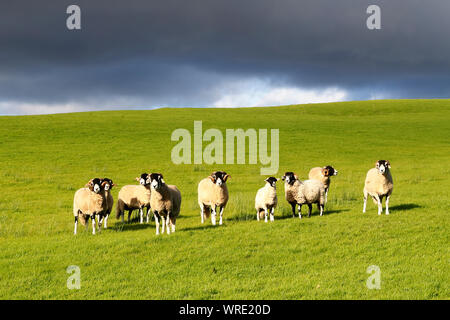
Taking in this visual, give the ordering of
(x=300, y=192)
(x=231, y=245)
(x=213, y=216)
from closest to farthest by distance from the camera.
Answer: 1. (x=231, y=245)
2. (x=213, y=216)
3. (x=300, y=192)

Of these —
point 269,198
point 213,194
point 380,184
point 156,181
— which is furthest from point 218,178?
point 380,184

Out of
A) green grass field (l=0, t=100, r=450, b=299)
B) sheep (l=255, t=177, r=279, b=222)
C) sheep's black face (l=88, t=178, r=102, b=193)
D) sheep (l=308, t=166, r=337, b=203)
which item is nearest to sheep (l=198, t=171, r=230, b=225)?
green grass field (l=0, t=100, r=450, b=299)

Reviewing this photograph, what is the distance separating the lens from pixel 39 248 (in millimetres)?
13102

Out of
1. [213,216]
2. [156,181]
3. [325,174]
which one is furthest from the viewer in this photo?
[325,174]

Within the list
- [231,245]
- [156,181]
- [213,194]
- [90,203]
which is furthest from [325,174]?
[90,203]

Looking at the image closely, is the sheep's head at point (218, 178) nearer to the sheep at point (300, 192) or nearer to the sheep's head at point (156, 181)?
the sheep's head at point (156, 181)

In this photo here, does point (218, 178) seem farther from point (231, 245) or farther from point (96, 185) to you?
point (96, 185)

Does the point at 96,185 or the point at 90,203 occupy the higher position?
the point at 96,185

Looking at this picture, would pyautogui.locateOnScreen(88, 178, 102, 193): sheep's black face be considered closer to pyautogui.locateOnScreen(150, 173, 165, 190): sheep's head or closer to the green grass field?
the green grass field

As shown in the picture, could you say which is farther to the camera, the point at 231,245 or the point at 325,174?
the point at 325,174

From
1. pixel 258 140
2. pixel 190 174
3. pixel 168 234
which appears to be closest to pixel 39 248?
pixel 168 234

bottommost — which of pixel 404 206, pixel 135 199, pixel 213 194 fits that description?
pixel 404 206
